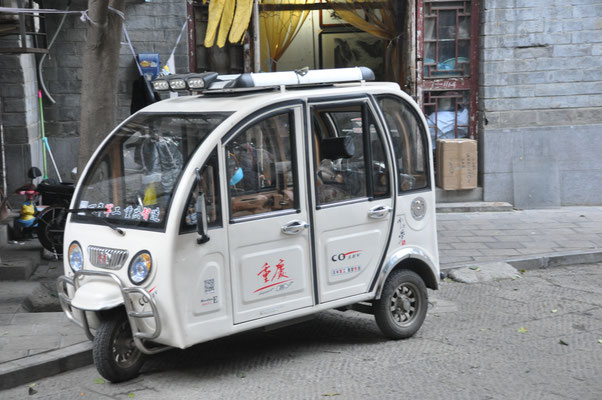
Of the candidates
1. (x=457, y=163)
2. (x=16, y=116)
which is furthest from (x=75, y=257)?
(x=457, y=163)

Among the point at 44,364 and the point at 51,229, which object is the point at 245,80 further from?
the point at 51,229

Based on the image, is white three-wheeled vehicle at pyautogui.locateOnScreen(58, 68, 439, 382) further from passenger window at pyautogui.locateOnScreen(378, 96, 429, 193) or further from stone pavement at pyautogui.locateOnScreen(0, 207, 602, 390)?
stone pavement at pyautogui.locateOnScreen(0, 207, 602, 390)

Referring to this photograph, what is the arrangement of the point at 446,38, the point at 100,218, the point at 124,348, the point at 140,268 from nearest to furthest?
the point at 140,268 < the point at 124,348 < the point at 100,218 < the point at 446,38

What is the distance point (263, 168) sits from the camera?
5.86m

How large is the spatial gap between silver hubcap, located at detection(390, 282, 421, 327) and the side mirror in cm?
193

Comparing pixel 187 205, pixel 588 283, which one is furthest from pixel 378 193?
pixel 588 283

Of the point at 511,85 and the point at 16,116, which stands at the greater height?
the point at 511,85

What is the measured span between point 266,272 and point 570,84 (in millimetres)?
8190

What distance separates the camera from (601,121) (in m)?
12.4

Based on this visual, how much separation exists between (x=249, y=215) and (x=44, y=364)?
188cm

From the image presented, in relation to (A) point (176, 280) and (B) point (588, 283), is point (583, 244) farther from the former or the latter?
(A) point (176, 280)

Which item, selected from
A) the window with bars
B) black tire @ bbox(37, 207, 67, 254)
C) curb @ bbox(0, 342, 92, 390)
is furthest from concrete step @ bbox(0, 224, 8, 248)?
the window with bars

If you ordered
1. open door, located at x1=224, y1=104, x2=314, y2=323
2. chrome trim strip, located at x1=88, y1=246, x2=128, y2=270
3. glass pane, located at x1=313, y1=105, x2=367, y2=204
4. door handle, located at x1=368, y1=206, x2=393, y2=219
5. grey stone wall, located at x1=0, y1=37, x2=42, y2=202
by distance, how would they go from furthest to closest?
grey stone wall, located at x1=0, y1=37, x2=42, y2=202
door handle, located at x1=368, y1=206, x2=393, y2=219
glass pane, located at x1=313, y1=105, x2=367, y2=204
open door, located at x1=224, y1=104, x2=314, y2=323
chrome trim strip, located at x1=88, y1=246, x2=128, y2=270

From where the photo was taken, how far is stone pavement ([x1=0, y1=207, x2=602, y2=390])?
601 centimetres
